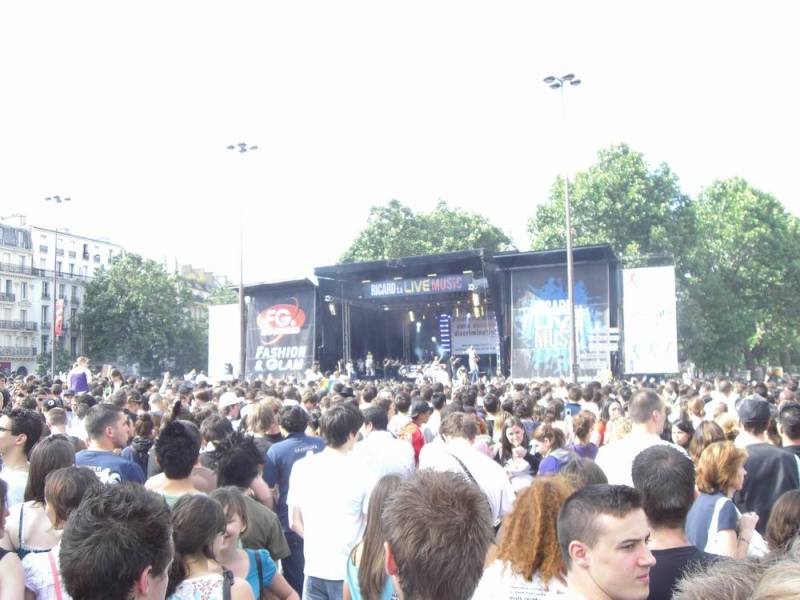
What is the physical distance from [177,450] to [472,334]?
1306 inches

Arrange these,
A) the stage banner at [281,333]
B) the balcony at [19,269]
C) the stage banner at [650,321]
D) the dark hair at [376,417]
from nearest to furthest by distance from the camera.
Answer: the dark hair at [376,417], the stage banner at [650,321], the stage banner at [281,333], the balcony at [19,269]

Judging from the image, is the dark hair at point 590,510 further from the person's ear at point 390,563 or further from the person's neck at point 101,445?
the person's neck at point 101,445

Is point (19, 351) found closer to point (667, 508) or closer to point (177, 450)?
point (177, 450)

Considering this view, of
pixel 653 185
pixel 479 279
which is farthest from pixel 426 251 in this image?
pixel 479 279

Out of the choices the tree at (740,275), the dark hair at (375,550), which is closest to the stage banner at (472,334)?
the tree at (740,275)

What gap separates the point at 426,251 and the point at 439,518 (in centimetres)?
4569

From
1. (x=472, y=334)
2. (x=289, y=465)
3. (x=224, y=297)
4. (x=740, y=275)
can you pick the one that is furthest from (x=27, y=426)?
(x=224, y=297)

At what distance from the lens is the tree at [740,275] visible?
40.8 m

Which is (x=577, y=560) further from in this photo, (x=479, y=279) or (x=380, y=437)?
(x=479, y=279)

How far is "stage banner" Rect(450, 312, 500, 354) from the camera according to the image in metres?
36.4

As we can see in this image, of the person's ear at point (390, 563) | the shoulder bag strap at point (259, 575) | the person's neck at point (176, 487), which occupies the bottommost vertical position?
the shoulder bag strap at point (259, 575)

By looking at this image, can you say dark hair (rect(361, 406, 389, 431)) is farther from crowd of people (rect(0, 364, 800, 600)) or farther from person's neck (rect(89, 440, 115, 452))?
person's neck (rect(89, 440, 115, 452))

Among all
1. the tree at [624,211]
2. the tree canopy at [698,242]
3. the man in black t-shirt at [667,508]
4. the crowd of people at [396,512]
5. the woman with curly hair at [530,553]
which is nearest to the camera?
the crowd of people at [396,512]

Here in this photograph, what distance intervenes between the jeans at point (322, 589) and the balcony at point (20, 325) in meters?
65.6
